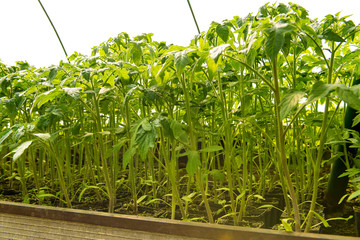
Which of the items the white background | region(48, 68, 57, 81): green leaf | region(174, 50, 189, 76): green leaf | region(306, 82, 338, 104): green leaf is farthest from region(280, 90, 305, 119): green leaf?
the white background

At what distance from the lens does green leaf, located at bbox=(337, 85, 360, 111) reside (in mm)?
703

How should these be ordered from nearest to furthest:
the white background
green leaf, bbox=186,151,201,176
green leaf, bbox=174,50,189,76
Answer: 1. green leaf, bbox=174,50,189,76
2. green leaf, bbox=186,151,201,176
3. the white background

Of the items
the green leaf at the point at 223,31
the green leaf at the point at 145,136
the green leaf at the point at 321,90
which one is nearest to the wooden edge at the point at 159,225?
the green leaf at the point at 145,136

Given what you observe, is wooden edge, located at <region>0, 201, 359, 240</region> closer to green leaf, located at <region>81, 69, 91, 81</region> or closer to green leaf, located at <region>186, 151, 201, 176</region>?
green leaf, located at <region>186, 151, 201, 176</region>

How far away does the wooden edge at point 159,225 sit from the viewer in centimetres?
88

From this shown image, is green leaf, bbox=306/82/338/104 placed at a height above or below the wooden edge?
above

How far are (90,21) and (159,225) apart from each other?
102 inches

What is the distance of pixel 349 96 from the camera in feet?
2.32

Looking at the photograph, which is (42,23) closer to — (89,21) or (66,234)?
(89,21)

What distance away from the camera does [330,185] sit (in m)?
1.39

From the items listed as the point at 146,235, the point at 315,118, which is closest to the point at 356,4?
the point at 315,118

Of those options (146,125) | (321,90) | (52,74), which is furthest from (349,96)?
(52,74)

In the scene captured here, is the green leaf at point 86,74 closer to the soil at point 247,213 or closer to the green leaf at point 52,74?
the green leaf at point 52,74

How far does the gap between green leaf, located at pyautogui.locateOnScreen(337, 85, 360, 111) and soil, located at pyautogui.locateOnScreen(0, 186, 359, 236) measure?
0.53 m
